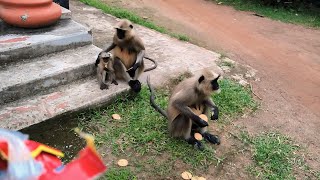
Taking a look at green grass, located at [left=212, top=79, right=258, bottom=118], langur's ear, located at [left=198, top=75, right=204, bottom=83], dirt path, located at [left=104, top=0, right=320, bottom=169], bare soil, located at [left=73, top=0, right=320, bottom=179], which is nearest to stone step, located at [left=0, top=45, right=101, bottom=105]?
langur's ear, located at [left=198, top=75, right=204, bottom=83]

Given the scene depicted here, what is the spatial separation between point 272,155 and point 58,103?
2.46 metres

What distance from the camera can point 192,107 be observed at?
13.3ft

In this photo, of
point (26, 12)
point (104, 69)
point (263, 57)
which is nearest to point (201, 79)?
point (104, 69)

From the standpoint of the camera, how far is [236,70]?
5.95 m

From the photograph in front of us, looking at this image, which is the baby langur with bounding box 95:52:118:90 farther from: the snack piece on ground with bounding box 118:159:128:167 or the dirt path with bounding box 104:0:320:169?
the dirt path with bounding box 104:0:320:169

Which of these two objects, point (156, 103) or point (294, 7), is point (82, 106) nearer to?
point (156, 103)

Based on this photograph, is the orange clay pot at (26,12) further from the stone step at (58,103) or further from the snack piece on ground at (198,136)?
the snack piece on ground at (198,136)

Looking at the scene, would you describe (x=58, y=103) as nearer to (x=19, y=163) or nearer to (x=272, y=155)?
(x=272, y=155)

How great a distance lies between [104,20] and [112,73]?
122 inches

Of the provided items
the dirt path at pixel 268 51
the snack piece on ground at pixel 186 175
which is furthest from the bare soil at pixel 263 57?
the snack piece on ground at pixel 186 175

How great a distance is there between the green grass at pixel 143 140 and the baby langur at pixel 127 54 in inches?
11.7

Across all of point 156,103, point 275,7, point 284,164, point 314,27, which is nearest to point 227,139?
point 284,164

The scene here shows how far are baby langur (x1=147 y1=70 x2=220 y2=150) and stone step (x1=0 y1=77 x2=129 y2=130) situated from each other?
0.84 m

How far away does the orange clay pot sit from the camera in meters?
4.62
